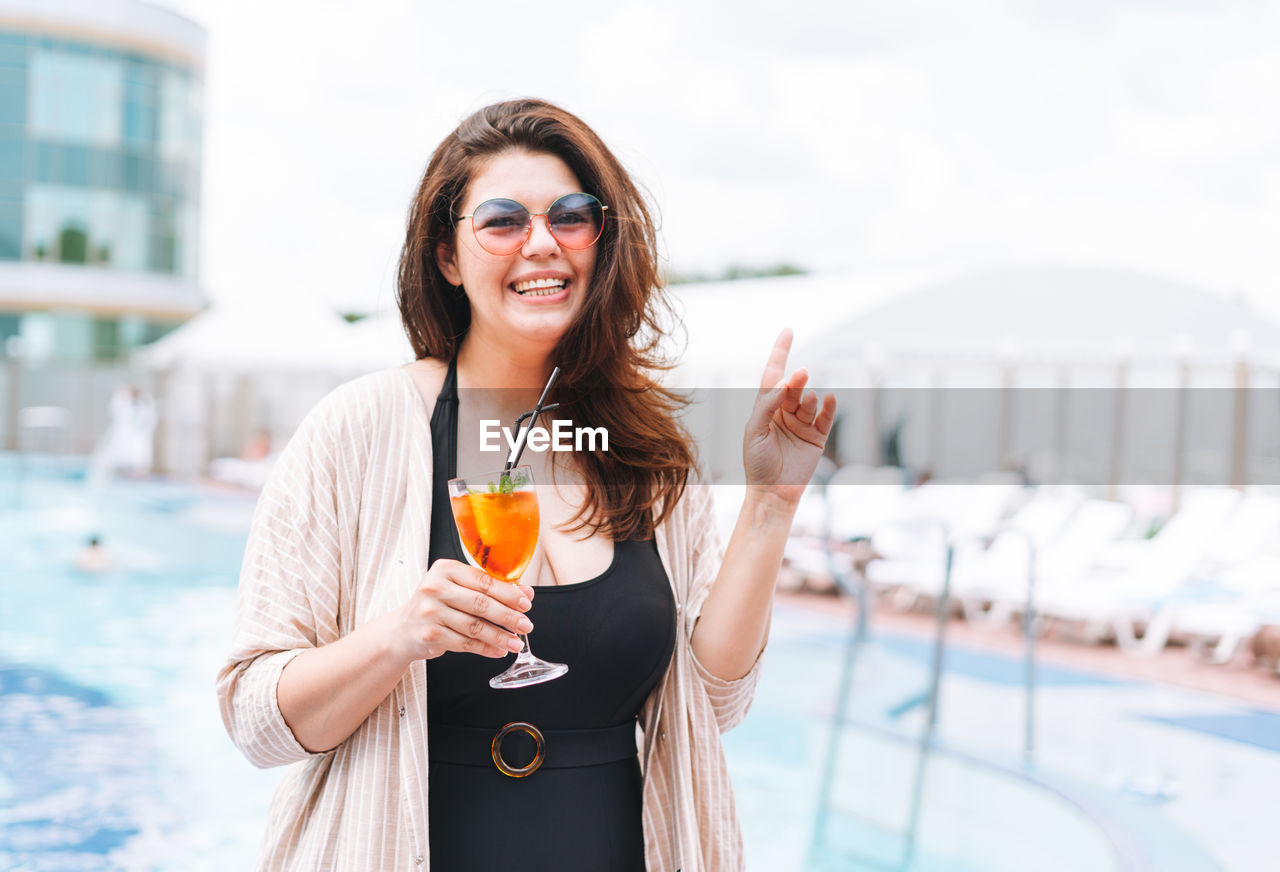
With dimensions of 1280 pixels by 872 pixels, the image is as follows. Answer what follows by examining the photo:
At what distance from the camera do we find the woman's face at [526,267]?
Answer: 61.2 inches

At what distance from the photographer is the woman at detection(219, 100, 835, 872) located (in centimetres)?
138

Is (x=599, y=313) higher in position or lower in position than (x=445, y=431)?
higher

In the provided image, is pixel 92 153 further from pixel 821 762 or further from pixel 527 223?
pixel 527 223

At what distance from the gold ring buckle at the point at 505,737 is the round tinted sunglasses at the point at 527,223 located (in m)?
0.63

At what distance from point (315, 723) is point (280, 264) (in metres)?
28.7

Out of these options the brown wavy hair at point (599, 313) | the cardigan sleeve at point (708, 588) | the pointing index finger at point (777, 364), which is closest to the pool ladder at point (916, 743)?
the cardigan sleeve at point (708, 588)

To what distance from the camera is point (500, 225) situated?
5.10 feet

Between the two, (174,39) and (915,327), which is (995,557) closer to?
(915,327)

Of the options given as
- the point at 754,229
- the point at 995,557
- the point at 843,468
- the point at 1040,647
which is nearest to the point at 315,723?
the point at 1040,647

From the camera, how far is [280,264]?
28.4m

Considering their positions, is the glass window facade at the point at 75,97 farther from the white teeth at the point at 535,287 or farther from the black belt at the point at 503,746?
the black belt at the point at 503,746

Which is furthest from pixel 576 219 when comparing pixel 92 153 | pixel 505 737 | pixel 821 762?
pixel 92 153

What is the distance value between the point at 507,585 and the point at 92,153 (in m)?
32.2

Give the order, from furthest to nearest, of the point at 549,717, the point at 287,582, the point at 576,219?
the point at 576,219
the point at 549,717
the point at 287,582
